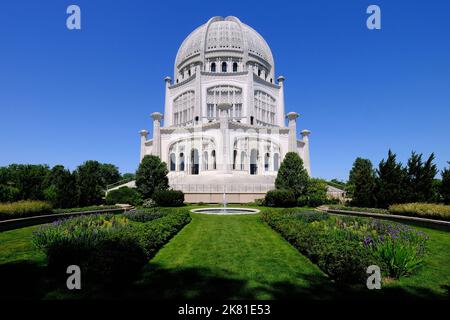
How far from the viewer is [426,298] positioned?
472 cm

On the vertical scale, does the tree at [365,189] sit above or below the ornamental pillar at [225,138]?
below

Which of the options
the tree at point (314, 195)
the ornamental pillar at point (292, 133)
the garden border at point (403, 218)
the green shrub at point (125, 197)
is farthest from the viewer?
the ornamental pillar at point (292, 133)

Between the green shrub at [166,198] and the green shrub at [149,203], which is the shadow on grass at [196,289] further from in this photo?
the green shrub at [149,203]

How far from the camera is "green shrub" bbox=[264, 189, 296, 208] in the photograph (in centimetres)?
2255


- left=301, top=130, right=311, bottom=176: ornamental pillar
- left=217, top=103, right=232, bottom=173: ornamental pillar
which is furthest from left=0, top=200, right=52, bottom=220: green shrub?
left=301, top=130, right=311, bottom=176: ornamental pillar

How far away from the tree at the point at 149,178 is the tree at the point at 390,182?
60.3 feet

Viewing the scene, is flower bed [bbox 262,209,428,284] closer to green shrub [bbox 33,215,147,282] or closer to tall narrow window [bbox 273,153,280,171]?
green shrub [bbox 33,215,147,282]

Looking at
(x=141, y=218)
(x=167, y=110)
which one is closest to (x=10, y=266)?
(x=141, y=218)

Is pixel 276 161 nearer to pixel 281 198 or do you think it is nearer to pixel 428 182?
pixel 281 198


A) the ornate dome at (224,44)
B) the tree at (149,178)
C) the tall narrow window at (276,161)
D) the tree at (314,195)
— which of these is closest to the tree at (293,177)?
the tree at (314,195)

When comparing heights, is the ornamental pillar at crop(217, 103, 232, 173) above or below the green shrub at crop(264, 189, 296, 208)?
above

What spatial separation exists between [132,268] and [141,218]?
6646 mm

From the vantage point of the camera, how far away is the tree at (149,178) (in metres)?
23.9

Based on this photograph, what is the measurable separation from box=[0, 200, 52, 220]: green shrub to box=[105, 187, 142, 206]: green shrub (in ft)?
30.6
